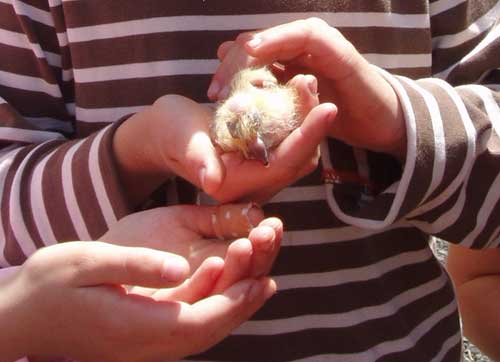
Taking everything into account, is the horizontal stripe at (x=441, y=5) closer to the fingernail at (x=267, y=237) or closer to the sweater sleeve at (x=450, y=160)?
the sweater sleeve at (x=450, y=160)

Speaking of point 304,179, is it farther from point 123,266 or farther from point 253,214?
point 123,266

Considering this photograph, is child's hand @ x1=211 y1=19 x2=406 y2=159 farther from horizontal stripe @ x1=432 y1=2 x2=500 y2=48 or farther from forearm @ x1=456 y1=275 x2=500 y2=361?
forearm @ x1=456 y1=275 x2=500 y2=361

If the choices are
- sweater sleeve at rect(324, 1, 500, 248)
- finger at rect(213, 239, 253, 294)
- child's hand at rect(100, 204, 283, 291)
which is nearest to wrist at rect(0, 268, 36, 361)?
child's hand at rect(100, 204, 283, 291)

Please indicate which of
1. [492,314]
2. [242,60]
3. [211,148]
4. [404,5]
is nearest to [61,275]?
[211,148]

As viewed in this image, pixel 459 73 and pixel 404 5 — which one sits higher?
pixel 404 5

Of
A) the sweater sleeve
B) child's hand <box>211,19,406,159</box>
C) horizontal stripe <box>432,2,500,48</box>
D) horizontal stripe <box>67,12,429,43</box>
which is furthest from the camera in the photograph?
horizontal stripe <box>432,2,500,48</box>

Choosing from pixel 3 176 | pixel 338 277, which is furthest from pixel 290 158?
pixel 3 176

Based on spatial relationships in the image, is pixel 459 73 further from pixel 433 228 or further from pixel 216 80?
pixel 216 80
